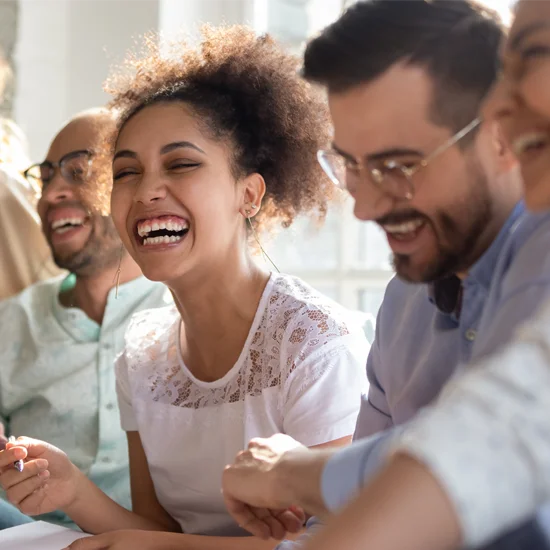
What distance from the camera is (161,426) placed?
165 centimetres

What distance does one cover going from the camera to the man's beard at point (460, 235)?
3.12 ft

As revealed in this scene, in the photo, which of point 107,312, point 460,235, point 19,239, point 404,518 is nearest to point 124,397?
point 107,312

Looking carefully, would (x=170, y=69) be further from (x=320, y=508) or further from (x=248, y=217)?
(x=320, y=508)

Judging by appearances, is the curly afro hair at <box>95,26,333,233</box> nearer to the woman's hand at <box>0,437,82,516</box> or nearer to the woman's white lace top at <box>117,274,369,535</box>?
the woman's white lace top at <box>117,274,369,535</box>

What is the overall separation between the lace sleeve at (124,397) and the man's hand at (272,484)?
78cm

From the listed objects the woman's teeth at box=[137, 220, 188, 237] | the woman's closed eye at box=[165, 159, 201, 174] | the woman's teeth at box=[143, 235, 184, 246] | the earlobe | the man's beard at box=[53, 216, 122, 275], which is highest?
the woman's closed eye at box=[165, 159, 201, 174]

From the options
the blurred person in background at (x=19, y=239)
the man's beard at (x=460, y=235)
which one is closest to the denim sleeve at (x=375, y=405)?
the man's beard at (x=460, y=235)

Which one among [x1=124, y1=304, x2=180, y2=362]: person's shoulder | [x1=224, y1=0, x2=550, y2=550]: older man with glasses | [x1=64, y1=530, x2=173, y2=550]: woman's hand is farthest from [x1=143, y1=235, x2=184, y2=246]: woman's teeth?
[x1=224, y1=0, x2=550, y2=550]: older man with glasses

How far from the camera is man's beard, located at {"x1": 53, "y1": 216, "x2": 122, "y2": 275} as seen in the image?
217cm

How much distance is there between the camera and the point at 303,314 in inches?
60.7

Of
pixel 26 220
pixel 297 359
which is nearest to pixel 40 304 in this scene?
pixel 26 220

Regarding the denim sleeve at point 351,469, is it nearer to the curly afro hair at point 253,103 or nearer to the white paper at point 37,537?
the white paper at point 37,537

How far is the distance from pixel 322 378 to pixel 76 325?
901mm

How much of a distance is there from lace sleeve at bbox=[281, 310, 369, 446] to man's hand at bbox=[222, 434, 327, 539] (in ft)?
1.24
